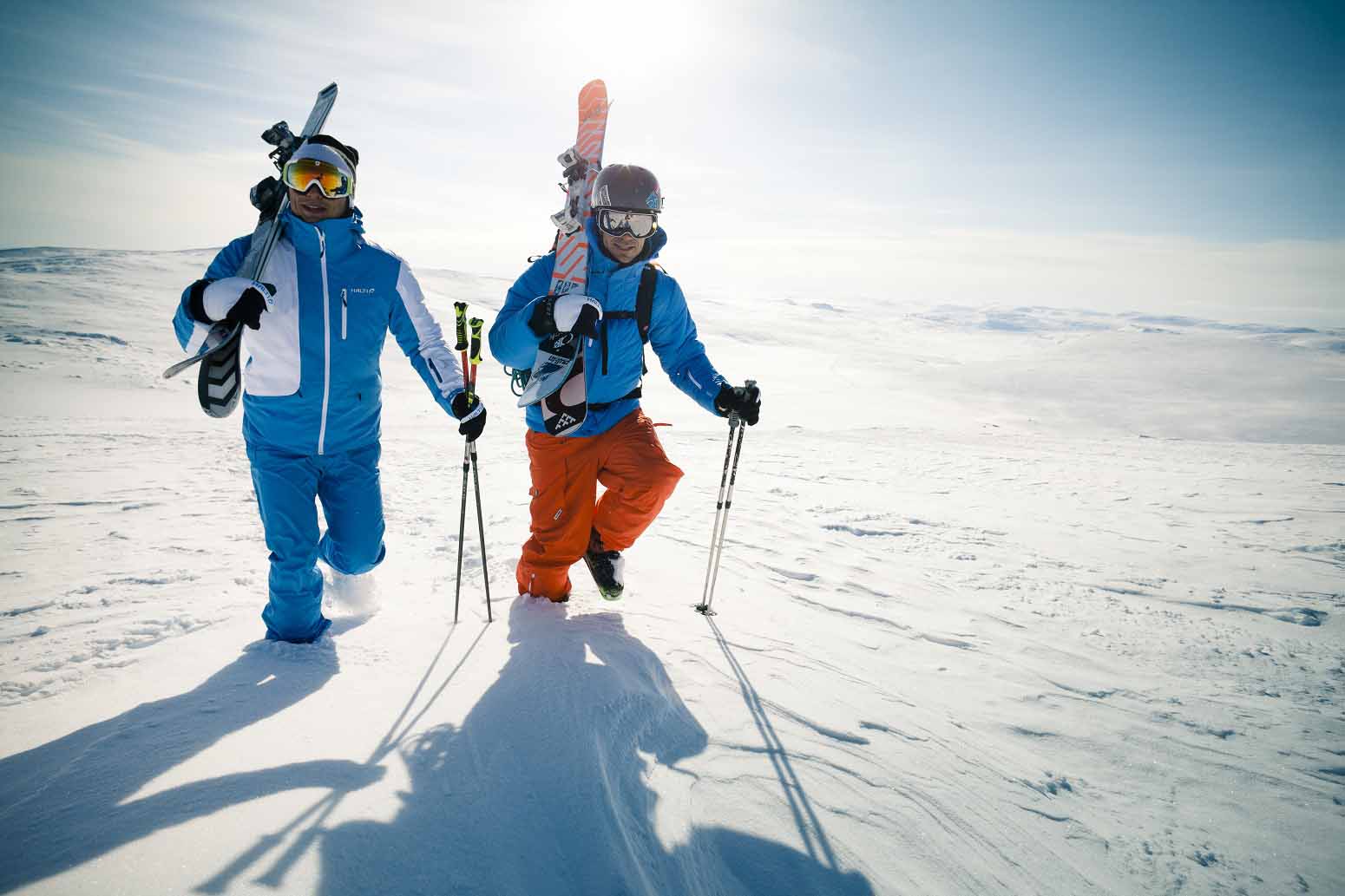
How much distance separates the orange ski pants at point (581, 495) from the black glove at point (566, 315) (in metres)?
0.75

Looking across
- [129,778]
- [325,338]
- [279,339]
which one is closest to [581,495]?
[325,338]

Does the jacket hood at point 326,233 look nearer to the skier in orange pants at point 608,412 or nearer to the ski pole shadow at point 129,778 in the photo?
the skier in orange pants at point 608,412

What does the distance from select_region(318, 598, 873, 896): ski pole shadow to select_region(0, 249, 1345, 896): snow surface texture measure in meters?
0.01

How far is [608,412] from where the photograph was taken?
12.9 ft

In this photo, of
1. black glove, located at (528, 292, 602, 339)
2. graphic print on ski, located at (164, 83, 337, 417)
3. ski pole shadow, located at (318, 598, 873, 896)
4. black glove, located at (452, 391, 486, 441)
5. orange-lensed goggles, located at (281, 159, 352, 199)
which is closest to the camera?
ski pole shadow, located at (318, 598, 873, 896)

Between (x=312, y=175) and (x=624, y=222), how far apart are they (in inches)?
63.8

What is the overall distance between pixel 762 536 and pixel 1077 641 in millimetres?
2482

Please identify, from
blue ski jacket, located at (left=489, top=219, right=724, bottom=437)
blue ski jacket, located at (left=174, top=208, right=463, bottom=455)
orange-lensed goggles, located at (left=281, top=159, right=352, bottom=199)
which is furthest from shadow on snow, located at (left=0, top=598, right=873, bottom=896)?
orange-lensed goggles, located at (left=281, top=159, right=352, bottom=199)

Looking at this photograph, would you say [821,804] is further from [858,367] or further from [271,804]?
[858,367]

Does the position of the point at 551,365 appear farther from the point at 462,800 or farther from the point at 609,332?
the point at 462,800

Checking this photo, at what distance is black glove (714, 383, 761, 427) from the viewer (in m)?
3.88

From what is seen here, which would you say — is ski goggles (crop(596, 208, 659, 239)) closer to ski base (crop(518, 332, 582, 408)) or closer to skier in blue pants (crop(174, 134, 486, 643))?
ski base (crop(518, 332, 582, 408))

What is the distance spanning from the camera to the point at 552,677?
2824 millimetres

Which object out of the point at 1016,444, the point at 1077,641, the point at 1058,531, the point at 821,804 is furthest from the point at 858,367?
the point at 821,804
